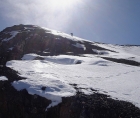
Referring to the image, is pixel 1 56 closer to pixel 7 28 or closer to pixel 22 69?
pixel 22 69

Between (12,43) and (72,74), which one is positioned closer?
(72,74)

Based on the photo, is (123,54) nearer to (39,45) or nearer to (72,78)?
(39,45)

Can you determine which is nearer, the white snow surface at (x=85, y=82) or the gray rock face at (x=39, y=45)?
the white snow surface at (x=85, y=82)

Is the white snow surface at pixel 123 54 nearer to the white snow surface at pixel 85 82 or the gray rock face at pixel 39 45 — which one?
the gray rock face at pixel 39 45

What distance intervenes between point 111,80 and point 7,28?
45235 mm

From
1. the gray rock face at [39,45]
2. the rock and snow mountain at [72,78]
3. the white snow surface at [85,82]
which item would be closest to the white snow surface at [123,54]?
the rock and snow mountain at [72,78]

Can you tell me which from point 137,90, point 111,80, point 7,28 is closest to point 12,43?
point 7,28

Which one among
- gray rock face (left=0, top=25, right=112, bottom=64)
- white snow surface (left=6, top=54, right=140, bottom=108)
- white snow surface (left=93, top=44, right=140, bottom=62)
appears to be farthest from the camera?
gray rock face (left=0, top=25, right=112, bottom=64)

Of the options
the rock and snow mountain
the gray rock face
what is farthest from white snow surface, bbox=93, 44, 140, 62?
the gray rock face

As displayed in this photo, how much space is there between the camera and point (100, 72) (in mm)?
26906

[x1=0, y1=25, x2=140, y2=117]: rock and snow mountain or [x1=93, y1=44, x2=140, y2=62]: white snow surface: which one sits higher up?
[x1=93, y1=44, x2=140, y2=62]: white snow surface

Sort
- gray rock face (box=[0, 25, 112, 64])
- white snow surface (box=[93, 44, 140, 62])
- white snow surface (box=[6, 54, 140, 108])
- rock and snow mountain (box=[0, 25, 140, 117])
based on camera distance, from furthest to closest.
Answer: gray rock face (box=[0, 25, 112, 64]) → white snow surface (box=[93, 44, 140, 62]) → rock and snow mountain (box=[0, 25, 140, 117]) → white snow surface (box=[6, 54, 140, 108])

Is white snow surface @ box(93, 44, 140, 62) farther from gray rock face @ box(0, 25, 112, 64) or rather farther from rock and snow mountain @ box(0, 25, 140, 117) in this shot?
gray rock face @ box(0, 25, 112, 64)

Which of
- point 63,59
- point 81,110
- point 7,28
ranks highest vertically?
point 7,28
